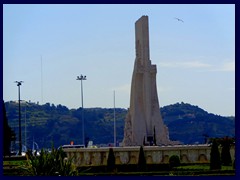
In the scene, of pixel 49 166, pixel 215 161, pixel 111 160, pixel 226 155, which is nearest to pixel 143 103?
pixel 111 160

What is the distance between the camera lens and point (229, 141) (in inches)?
1134

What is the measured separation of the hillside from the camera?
101 meters

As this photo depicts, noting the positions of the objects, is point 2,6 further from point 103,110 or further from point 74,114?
point 103,110

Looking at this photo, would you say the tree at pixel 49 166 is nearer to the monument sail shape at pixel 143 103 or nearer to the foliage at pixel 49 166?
the foliage at pixel 49 166

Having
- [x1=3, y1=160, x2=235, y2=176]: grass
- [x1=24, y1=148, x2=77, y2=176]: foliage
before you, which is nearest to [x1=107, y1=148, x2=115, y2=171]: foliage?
[x1=3, y1=160, x2=235, y2=176]: grass

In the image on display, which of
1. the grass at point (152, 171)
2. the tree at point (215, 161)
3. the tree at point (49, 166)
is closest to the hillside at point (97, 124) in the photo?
the grass at point (152, 171)

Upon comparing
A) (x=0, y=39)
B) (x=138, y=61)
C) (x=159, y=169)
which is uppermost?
(x=138, y=61)

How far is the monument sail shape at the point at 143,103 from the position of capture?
38594 millimetres

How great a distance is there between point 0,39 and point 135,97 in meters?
30.3

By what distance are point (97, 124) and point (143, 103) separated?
2801 inches

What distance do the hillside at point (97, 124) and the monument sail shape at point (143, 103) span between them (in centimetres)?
5749

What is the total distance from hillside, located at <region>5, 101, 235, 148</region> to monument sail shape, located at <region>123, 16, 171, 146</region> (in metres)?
57.5

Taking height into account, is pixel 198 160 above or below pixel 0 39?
below
